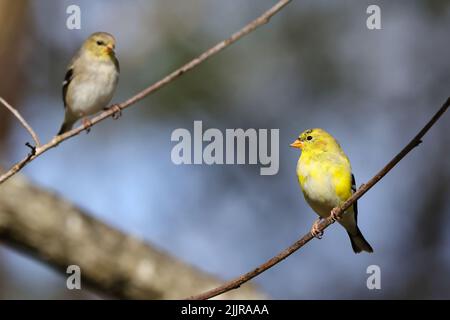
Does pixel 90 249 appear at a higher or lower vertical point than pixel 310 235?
higher

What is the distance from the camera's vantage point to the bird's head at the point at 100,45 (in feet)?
13.4

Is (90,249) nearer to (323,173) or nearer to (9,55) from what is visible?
(9,55)

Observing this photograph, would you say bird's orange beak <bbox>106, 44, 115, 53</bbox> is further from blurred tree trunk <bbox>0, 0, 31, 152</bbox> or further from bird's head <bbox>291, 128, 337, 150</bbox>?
blurred tree trunk <bbox>0, 0, 31, 152</bbox>

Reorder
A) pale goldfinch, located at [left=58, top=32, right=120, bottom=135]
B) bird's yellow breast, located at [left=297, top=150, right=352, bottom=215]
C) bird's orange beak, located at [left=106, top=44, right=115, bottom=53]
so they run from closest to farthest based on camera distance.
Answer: bird's yellow breast, located at [left=297, top=150, right=352, bottom=215], bird's orange beak, located at [left=106, top=44, right=115, bottom=53], pale goldfinch, located at [left=58, top=32, right=120, bottom=135]

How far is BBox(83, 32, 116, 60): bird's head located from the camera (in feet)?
13.4

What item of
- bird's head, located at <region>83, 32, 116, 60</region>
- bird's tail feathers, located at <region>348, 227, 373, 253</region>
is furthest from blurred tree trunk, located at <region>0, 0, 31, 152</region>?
bird's tail feathers, located at <region>348, 227, 373, 253</region>

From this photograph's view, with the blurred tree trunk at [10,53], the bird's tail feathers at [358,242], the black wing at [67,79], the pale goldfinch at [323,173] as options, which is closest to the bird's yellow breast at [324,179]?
the pale goldfinch at [323,173]

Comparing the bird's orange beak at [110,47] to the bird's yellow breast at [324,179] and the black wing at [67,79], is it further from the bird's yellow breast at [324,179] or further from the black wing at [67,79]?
the bird's yellow breast at [324,179]

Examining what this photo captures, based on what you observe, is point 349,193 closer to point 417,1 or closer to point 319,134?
point 319,134

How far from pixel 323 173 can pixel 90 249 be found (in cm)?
277

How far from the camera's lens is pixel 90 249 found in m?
5.51

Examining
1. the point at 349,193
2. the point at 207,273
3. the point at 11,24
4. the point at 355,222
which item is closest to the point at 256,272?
the point at 349,193

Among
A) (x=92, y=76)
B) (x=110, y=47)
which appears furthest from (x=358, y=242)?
(x=92, y=76)

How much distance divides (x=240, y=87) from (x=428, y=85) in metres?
2.02
